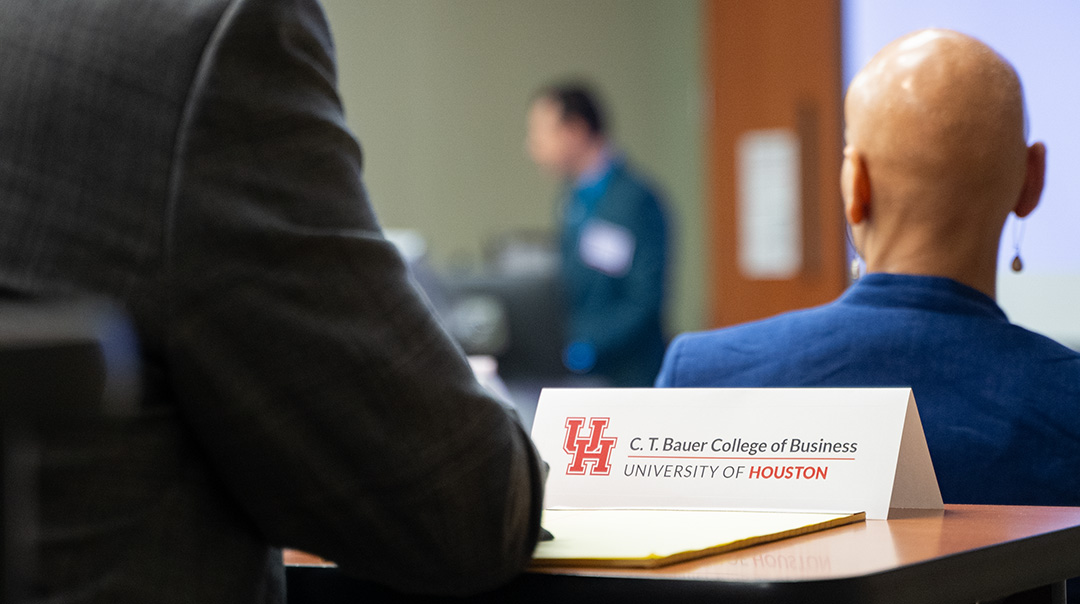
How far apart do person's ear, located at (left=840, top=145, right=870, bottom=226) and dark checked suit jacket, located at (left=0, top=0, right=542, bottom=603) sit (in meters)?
0.77

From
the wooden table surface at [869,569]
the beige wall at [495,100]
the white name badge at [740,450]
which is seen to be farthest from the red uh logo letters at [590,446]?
the beige wall at [495,100]

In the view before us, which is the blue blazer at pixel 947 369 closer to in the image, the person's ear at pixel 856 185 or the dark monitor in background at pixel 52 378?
the person's ear at pixel 856 185

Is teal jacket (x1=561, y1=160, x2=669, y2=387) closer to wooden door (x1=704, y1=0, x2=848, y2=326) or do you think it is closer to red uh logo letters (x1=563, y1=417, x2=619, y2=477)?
wooden door (x1=704, y1=0, x2=848, y2=326)

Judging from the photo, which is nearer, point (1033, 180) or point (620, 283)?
point (1033, 180)

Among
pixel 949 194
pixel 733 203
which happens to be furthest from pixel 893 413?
pixel 733 203

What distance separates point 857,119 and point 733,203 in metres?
4.12

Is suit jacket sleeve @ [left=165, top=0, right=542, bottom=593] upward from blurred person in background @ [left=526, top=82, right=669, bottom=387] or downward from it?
upward

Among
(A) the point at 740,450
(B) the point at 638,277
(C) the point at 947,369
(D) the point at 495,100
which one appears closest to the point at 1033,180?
(C) the point at 947,369

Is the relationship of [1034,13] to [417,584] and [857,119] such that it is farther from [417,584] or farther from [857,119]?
[417,584]

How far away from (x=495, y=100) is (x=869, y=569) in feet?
19.3

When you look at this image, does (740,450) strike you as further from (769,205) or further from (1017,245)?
(769,205)

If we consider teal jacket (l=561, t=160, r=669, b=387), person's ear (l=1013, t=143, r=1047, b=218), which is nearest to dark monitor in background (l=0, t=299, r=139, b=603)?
person's ear (l=1013, t=143, r=1047, b=218)

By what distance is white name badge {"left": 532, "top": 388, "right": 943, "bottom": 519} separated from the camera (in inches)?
35.9

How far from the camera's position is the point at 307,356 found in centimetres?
69
